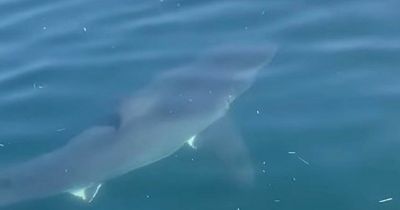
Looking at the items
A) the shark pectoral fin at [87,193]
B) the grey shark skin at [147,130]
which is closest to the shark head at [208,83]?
the grey shark skin at [147,130]

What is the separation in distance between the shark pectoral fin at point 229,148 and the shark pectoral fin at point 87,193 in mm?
1058

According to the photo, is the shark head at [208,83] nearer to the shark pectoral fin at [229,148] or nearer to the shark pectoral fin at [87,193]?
the shark pectoral fin at [229,148]

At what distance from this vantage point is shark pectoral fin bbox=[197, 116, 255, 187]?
22.0ft

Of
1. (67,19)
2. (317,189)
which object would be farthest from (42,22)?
(317,189)

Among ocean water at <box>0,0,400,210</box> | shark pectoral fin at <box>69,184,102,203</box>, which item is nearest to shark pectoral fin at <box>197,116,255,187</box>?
ocean water at <box>0,0,400,210</box>

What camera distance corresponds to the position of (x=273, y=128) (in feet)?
23.6

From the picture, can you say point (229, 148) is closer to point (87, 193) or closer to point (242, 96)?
point (242, 96)

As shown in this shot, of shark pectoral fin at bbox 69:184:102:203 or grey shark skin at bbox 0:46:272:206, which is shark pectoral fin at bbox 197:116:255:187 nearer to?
grey shark skin at bbox 0:46:272:206

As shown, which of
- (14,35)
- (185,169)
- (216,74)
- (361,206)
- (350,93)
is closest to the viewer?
(361,206)

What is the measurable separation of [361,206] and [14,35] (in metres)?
5.06

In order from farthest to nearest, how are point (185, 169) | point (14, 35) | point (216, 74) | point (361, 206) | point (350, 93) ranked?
point (14, 35) → point (216, 74) → point (350, 93) → point (185, 169) → point (361, 206)

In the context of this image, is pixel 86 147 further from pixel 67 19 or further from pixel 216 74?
pixel 67 19

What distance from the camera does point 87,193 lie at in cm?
689

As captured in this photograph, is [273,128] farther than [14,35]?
No
